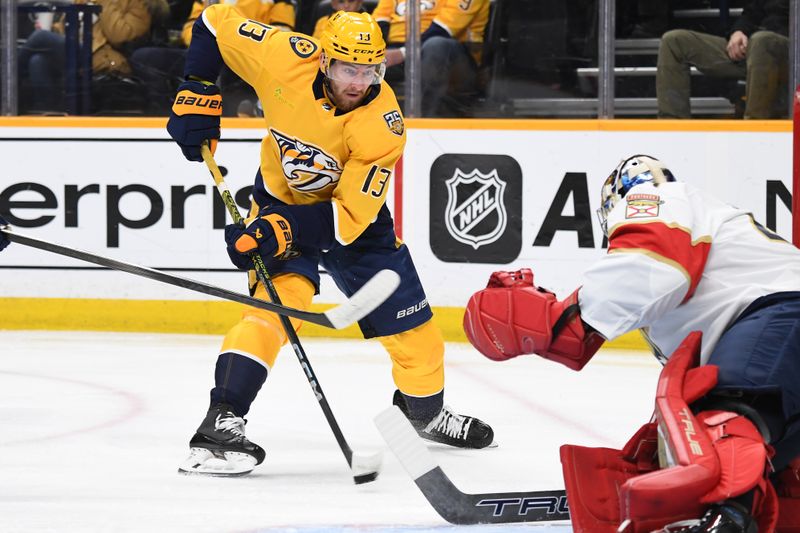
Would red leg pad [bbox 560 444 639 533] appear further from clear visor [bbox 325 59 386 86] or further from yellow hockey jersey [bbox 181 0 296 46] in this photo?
yellow hockey jersey [bbox 181 0 296 46]

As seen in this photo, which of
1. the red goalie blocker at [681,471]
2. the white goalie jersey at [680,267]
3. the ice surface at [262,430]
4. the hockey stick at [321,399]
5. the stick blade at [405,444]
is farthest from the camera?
the hockey stick at [321,399]

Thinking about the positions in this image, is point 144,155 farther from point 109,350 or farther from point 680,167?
point 680,167

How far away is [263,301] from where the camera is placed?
2936mm

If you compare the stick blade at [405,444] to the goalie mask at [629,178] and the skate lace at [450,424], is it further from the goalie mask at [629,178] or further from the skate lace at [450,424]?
the skate lace at [450,424]

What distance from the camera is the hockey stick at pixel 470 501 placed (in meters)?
2.44

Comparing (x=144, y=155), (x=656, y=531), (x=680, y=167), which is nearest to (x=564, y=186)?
(x=680, y=167)

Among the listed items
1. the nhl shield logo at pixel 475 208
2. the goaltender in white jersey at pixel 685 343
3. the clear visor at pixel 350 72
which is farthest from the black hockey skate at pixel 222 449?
the nhl shield logo at pixel 475 208

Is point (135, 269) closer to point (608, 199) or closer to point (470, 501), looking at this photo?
point (470, 501)

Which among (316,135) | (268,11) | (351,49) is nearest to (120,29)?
(268,11)

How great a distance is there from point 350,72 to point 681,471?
4.90ft

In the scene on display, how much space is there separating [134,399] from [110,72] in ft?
6.32

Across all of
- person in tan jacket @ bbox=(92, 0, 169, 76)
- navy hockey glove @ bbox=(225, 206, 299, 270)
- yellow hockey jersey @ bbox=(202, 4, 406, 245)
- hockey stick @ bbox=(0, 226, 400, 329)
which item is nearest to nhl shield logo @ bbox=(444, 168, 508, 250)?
person in tan jacket @ bbox=(92, 0, 169, 76)

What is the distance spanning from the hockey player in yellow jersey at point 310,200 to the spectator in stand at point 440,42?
6.25 feet

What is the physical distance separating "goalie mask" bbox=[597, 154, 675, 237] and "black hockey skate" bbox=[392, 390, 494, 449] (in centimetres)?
121
